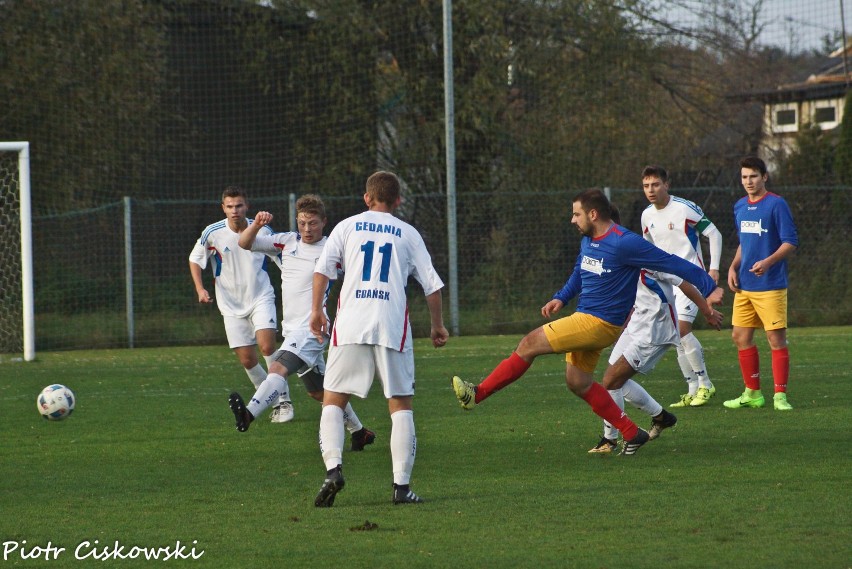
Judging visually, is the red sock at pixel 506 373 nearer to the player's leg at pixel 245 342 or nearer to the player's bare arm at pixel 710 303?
the player's bare arm at pixel 710 303

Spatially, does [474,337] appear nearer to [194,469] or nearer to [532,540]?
[194,469]

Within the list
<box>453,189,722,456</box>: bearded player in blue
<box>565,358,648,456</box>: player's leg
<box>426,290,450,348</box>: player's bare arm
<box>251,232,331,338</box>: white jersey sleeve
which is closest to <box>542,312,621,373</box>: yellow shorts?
<box>453,189,722,456</box>: bearded player in blue

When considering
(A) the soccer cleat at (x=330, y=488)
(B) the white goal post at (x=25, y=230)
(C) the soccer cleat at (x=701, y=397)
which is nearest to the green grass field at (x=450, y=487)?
(A) the soccer cleat at (x=330, y=488)

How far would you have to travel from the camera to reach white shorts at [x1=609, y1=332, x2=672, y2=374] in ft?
26.1

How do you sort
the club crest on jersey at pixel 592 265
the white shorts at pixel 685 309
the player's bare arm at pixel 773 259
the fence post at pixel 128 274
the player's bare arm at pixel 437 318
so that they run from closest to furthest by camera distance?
the player's bare arm at pixel 437 318, the club crest on jersey at pixel 592 265, the player's bare arm at pixel 773 259, the white shorts at pixel 685 309, the fence post at pixel 128 274

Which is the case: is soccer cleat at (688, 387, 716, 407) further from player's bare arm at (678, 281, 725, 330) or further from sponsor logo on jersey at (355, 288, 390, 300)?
sponsor logo on jersey at (355, 288, 390, 300)

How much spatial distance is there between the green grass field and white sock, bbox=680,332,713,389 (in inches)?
9.4

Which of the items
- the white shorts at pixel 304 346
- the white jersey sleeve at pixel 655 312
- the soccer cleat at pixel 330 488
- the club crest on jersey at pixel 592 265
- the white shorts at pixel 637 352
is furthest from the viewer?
the white shorts at pixel 304 346

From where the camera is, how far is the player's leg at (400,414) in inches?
241

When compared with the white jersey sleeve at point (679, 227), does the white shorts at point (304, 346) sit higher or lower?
lower

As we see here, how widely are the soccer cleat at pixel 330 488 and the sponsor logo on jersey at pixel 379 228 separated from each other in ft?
3.98

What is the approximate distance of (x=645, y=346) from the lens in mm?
8156

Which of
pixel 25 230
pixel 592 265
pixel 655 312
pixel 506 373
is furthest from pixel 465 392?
pixel 25 230

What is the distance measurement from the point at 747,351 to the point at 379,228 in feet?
15.5
